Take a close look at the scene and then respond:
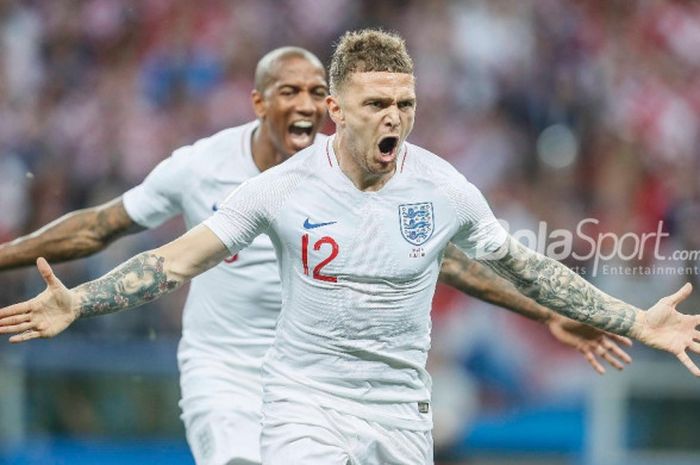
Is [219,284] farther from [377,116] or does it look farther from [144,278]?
[377,116]

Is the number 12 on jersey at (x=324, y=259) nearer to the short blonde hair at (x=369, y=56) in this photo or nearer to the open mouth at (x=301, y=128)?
the short blonde hair at (x=369, y=56)

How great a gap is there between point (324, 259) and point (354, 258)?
0.11 m

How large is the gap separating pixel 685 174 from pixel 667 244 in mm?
816

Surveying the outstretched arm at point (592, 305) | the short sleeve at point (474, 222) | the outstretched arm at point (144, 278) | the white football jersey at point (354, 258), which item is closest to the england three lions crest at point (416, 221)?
the white football jersey at point (354, 258)

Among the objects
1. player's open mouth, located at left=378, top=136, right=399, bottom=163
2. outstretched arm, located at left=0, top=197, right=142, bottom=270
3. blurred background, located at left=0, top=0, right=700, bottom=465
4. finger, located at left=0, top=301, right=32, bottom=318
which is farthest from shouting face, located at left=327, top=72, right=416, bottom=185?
blurred background, located at left=0, top=0, right=700, bottom=465

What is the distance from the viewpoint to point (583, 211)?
423 inches

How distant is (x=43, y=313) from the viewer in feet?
14.3

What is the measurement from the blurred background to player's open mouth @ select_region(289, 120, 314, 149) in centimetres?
371

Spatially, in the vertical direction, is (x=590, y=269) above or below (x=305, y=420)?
above

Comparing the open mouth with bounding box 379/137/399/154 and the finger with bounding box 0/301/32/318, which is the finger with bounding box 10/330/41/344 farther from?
the open mouth with bounding box 379/137/399/154

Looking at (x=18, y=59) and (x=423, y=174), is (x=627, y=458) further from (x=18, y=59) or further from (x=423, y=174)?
(x=18, y=59)

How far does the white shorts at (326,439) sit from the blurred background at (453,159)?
483cm

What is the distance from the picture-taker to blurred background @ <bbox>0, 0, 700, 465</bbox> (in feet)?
31.7

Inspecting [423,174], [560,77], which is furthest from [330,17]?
[423,174]
